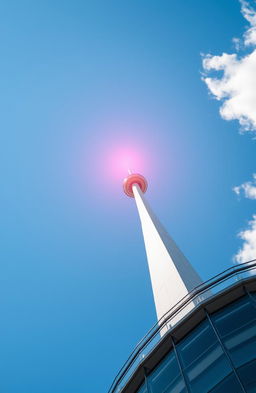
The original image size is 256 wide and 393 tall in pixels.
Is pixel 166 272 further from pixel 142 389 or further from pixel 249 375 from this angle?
pixel 249 375

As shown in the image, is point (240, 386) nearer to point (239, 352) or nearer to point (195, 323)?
point (239, 352)

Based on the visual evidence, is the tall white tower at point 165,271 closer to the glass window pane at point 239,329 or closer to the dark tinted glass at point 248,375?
the glass window pane at point 239,329

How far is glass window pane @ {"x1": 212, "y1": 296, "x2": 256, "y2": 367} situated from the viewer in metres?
13.9

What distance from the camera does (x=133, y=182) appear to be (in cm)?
6425

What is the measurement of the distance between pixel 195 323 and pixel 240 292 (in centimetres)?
249

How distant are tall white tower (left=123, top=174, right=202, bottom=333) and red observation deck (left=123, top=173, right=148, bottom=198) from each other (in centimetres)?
1750

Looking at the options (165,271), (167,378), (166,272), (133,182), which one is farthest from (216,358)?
(133,182)

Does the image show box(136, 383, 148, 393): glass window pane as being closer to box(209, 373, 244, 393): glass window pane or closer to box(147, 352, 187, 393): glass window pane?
box(147, 352, 187, 393): glass window pane

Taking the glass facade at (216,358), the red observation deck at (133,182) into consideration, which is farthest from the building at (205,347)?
the red observation deck at (133,182)

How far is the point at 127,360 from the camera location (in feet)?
60.3

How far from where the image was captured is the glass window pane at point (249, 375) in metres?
12.4

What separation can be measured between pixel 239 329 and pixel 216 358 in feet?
5.07

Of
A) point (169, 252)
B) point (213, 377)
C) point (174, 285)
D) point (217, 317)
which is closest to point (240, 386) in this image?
point (213, 377)

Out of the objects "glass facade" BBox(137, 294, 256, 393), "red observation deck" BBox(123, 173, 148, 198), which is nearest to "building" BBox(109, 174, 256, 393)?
"glass facade" BBox(137, 294, 256, 393)
